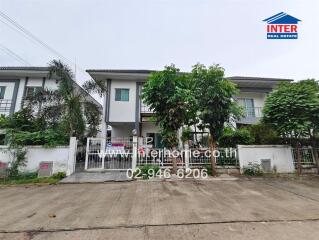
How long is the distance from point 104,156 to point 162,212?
5541 mm

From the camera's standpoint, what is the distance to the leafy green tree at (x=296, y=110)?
7180 mm

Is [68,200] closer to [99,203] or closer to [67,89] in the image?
[99,203]

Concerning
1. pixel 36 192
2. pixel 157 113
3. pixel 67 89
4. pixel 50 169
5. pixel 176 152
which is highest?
pixel 67 89

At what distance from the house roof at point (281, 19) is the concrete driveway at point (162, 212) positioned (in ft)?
24.9

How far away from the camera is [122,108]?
40.9 feet

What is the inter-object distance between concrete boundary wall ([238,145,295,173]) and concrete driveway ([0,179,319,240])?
6.83 ft

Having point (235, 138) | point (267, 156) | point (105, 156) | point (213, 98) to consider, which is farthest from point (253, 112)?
point (105, 156)

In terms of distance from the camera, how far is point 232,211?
12.3 ft

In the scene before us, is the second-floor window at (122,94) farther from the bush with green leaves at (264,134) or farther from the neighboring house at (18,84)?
the bush with green leaves at (264,134)

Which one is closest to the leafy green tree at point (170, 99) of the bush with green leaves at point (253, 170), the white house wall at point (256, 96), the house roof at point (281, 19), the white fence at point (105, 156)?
the white fence at point (105, 156)

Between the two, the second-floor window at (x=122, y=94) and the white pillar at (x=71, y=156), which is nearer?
the white pillar at (x=71, y=156)

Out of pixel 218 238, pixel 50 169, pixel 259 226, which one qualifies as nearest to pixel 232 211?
pixel 259 226

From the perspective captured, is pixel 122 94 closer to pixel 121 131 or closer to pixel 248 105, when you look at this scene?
pixel 121 131

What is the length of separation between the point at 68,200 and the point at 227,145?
7522 millimetres
